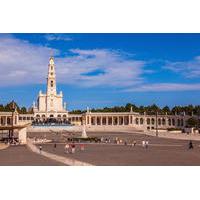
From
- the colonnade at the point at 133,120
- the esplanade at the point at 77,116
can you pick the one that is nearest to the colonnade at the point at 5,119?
the esplanade at the point at 77,116

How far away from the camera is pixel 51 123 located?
411 feet

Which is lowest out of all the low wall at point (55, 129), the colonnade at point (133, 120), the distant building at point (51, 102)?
the low wall at point (55, 129)

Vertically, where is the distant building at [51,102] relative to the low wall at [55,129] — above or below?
above

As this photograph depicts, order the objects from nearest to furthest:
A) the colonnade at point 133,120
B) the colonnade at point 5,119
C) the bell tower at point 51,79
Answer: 1. the colonnade at point 5,119
2. the colonnade at point 133,120
3. the bell tower at point 51,79

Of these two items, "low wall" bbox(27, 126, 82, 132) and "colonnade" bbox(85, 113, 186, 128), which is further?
"colonnade" bbox(85, 113, 186, 128)

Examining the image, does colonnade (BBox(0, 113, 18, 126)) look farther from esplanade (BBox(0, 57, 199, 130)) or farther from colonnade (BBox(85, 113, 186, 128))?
colonnade (BBox(85, 113, 186, 128))

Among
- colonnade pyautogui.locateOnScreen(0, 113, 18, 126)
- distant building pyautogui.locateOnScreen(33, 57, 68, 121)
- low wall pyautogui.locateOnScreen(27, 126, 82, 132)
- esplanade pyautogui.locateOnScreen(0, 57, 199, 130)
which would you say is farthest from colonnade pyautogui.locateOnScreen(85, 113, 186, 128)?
low wall pyautogui.locateOnScreen(27, 126, 82, 132)

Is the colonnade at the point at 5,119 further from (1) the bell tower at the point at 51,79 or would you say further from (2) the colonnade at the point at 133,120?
(2) the colonnade at the point at 133,120

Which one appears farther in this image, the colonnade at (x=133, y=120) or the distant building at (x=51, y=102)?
the distant building at (x=51, y=102)
